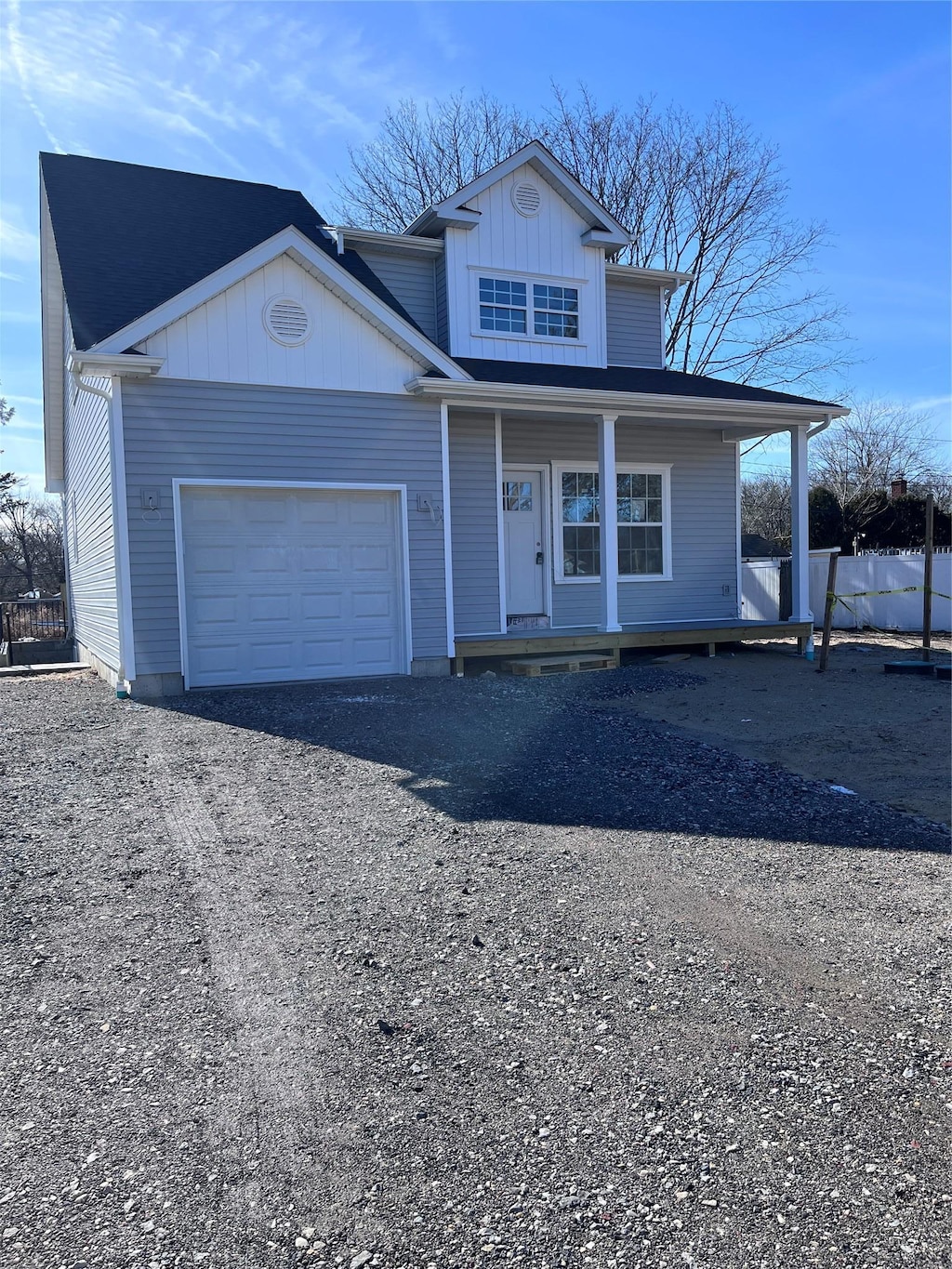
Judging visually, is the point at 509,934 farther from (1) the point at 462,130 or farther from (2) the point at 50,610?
(1) the point at 462,130

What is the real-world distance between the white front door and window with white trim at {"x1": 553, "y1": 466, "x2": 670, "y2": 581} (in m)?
0.28

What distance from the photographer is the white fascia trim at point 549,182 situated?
12312 mm

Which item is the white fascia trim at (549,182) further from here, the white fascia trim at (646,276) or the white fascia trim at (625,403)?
the white fascia trim at (625,403)

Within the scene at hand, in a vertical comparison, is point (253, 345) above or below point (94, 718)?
above

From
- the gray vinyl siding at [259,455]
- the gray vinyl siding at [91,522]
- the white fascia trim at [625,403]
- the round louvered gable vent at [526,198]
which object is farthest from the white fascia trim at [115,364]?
the round louvered gable vent at [526,198]

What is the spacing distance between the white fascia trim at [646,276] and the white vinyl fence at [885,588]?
6401 mm

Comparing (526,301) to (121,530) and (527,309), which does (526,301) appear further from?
(121,530)

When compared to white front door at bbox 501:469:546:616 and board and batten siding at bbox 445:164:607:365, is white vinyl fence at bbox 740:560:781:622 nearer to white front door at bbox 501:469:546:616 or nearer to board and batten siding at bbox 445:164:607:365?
white front door at bbox 501:469:546:616

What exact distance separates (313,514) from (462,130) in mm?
19741

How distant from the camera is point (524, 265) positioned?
1293 centimetres

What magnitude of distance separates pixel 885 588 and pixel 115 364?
49.4 ft

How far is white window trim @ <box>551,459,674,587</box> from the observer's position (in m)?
12.9

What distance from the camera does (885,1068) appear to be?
2717mm

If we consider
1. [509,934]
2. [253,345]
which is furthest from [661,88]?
[509,934]
